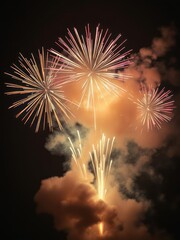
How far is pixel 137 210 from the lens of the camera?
18484 millimetres

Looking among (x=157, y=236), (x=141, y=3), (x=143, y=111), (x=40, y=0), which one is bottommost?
(x=157, y=236)

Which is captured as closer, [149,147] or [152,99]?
[152,99]

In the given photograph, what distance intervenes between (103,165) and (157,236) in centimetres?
928

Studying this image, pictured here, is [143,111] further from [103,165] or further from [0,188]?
[0,188]

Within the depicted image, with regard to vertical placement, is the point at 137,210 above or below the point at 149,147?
below

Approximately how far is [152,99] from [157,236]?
10919mm

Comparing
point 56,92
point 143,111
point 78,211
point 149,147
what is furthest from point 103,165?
point 149,147

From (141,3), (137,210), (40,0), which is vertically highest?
(40,0)

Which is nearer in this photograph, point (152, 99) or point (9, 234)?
point (152, 99)

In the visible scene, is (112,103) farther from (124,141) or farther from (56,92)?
(56,92)

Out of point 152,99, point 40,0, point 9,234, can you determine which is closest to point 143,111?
point 152,99

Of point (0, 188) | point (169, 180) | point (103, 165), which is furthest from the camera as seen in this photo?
point (0, 188)

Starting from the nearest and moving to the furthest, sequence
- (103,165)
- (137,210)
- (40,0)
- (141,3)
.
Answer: (103,165)
(137,210)
(141,3)
(40,0)

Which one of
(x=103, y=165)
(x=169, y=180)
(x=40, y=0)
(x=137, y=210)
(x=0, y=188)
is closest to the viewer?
(x=103, y=165)
